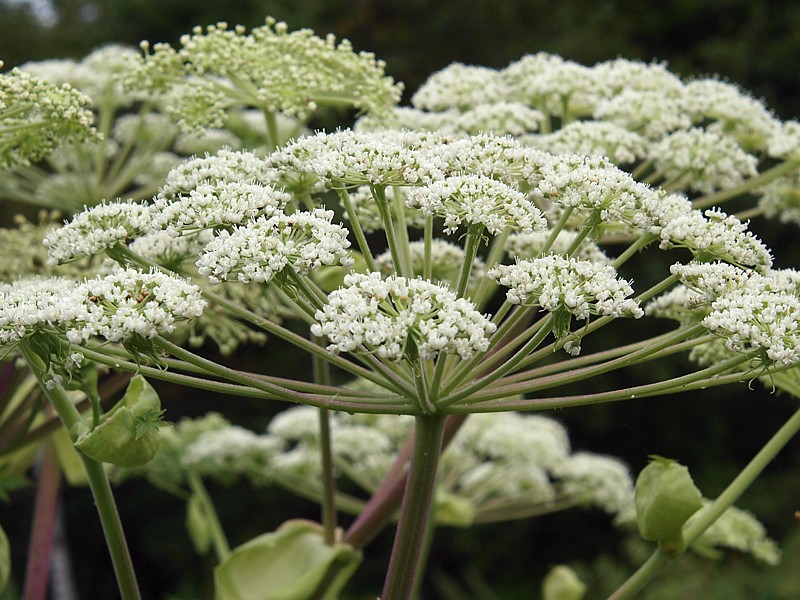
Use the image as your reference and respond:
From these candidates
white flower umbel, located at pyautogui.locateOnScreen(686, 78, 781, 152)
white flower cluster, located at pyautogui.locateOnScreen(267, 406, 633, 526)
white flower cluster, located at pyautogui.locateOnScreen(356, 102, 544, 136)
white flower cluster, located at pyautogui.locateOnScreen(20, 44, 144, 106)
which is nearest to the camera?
white flower cluster, located at pyautogui.locateOnScreen(356, 102, 544, 136)

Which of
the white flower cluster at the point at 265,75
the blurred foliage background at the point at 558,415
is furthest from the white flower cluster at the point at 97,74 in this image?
the blurred foliage background at the point at 558,415

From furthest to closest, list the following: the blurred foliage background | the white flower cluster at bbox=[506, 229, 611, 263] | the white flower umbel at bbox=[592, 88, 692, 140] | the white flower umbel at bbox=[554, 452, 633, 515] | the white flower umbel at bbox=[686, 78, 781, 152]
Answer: the blurred foliage background
the white flower umbel at bbox=[554, 452, 633, 515]
the white flower umbel at bbox=[686, 78, 781, 152]
the white flower umbel at bbox=[592, 88, 692, 140]
the white flower cluster at bbox=[506, 229, 611, 263]

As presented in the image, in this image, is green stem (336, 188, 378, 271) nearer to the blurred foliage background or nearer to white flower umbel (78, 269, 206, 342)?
white flower umbel (78, 269, 206, 342)

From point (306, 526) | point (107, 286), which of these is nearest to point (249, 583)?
point (306, 526)

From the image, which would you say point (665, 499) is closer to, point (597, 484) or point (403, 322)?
point (403, 322)

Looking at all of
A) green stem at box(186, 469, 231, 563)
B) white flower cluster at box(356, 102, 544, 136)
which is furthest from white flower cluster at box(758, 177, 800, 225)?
green stem at box(186, 469, 231, 563)
